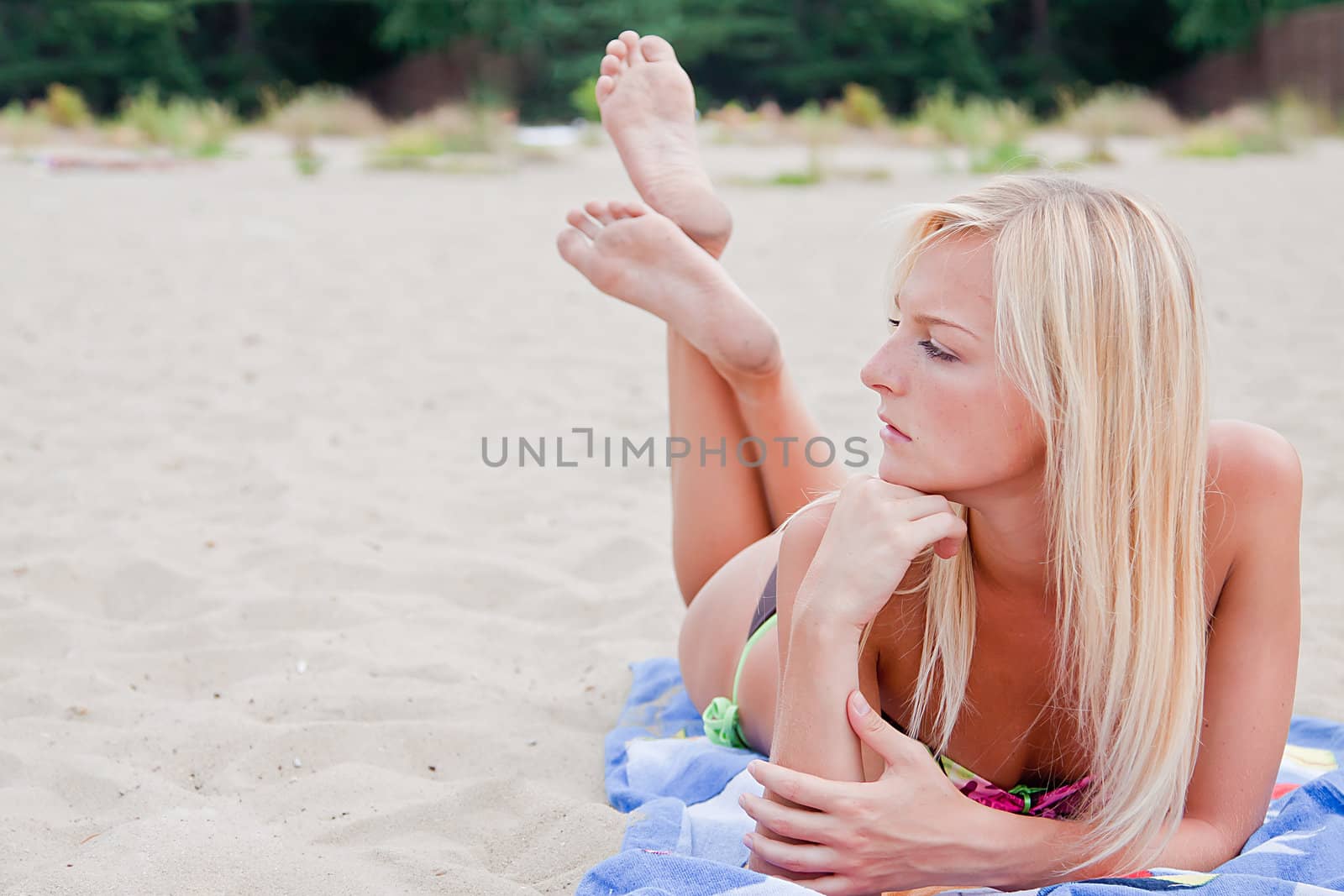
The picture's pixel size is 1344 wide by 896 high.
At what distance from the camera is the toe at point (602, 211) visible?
256cm

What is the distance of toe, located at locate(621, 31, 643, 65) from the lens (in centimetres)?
276

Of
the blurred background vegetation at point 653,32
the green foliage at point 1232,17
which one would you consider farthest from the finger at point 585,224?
the green foliage at point 1232,17

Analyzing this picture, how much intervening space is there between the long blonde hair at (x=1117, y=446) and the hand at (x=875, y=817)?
18 centimetres

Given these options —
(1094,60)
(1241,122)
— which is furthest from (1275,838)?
(1094,60)

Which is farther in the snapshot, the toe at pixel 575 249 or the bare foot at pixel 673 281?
the toe at pixel 575 249

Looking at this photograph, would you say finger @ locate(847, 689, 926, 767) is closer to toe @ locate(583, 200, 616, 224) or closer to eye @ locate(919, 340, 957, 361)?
eye @ locate(919, 340, 957, 361)

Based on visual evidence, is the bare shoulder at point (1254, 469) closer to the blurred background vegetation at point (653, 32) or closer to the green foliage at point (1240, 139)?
the green foliage at point (1240, 139)

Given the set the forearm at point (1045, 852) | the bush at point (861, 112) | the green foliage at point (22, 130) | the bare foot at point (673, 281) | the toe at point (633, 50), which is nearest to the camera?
the forearm at point (1045, 852)

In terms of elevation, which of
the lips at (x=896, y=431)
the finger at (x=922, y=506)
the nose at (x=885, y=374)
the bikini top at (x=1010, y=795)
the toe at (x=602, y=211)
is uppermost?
the toe at (x=602, y=211)

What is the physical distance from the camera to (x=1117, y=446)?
4.66 ft

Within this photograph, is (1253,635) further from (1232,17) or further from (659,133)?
(1232,17)

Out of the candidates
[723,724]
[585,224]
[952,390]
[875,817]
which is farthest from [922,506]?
[585,224]

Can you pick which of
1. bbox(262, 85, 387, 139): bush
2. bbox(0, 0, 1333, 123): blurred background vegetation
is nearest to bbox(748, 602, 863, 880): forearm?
bbox(262, 85, 387, 139): bush

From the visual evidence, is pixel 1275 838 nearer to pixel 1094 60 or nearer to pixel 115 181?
pixel 115 181
